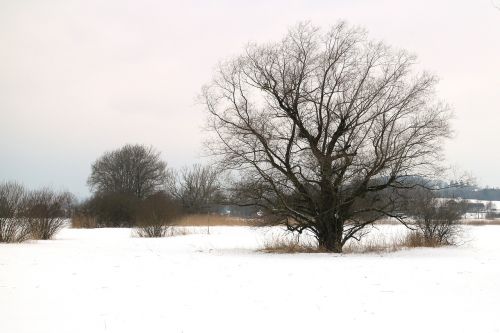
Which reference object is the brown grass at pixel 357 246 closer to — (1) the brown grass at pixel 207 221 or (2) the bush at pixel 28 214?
(2) the bush at pixel 28 214

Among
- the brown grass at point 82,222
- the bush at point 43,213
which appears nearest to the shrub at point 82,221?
the brown grass at point 82,222

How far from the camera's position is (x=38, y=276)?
1115 cm

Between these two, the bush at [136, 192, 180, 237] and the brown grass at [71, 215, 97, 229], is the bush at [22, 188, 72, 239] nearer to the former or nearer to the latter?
the bush at [136, 192, 180, 237]

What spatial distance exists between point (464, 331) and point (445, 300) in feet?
6.64

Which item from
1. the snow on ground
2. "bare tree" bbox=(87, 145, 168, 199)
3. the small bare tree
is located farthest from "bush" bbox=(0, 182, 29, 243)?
"bare tree" bbox=(87, 145, 168, 199)

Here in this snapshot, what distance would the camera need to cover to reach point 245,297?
30.1 ft

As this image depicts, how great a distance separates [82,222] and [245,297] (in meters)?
37.4

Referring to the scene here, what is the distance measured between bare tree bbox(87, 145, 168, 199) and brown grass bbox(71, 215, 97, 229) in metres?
28.6

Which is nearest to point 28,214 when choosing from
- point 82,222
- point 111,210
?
point 82,222

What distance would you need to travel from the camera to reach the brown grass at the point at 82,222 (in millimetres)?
42500

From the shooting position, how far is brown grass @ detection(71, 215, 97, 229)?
4250 centimetres

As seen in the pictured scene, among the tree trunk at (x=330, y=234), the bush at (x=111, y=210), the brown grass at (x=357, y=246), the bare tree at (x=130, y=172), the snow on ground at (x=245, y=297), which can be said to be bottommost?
the snow on ground at (x=245, y=297)

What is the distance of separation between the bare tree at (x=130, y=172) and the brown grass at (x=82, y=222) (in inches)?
1128

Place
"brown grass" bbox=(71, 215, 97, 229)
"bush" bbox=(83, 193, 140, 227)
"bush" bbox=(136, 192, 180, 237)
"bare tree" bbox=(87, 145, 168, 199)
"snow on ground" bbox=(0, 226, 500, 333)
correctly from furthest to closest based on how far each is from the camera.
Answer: "bare tree" bbox=(87, 145, 168, 199) < "bush" bbox=(83, 193, 140, 227) < "brown grass" bbox=(71, 215, 97, 229) < "bush" bbox=(136, 192, 180, 237) < "snow on ground" bbox=(0, 226, 500, 333)
